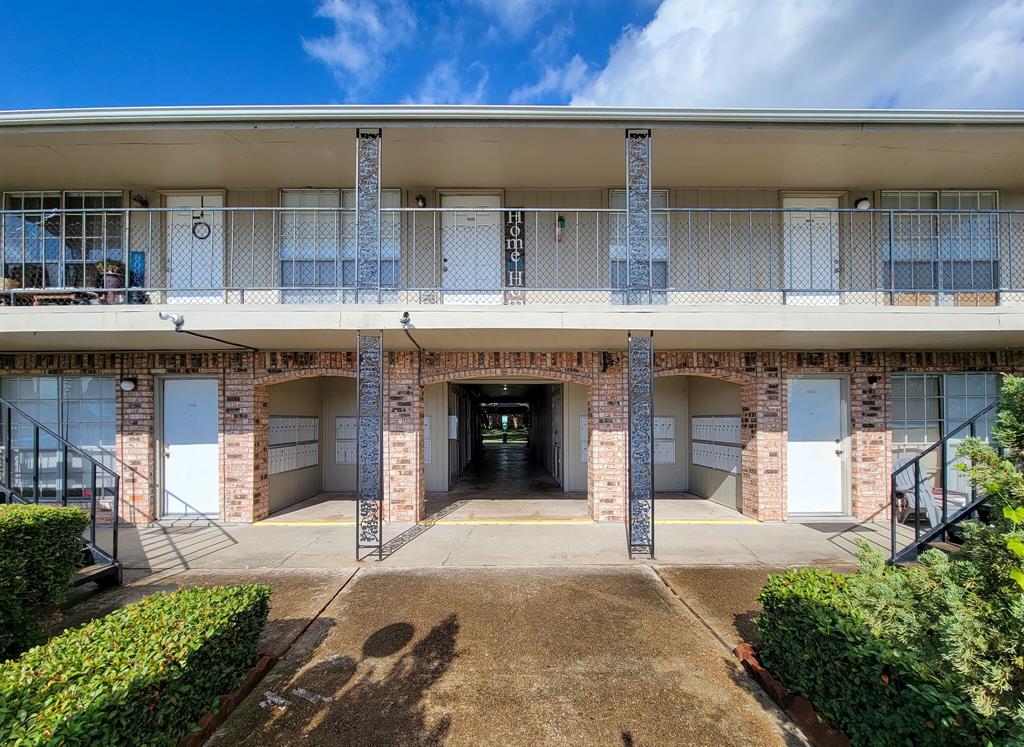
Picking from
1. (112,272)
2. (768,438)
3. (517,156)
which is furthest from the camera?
(768,438)

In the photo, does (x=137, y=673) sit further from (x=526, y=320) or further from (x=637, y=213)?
(x=637, y=213)

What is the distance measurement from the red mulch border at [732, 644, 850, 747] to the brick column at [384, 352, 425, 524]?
5.27 metres

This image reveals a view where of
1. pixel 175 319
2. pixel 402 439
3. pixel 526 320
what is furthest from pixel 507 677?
pixel 175 319

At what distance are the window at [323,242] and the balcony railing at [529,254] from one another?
0.08 feet

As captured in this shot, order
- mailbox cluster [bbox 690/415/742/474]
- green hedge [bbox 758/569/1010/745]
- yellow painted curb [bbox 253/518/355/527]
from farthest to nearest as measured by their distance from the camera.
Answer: mailbox cluster [bbox 690/415/742/474] → yellow painted curb [bbox 253/518/355/527] → green hedge [bbox 758/569/1010/745]

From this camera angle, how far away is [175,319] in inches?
235

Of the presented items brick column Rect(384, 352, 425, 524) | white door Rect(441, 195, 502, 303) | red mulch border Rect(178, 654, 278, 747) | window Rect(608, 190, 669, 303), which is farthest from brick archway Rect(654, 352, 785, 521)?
red mulch border Rect(178, 654, 278, 747)

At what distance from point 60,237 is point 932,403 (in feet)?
51.2

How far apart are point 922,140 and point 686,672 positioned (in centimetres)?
783

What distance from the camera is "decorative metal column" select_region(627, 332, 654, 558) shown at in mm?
5980

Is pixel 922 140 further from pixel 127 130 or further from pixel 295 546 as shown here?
pixel 127 130

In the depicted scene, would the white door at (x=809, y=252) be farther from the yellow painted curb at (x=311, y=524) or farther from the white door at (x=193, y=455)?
the white door at (x=193, y=455)

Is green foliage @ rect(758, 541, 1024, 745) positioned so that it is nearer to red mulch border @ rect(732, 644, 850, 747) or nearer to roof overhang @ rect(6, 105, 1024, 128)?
red mulch border @ rect(732, 644, 850, 747)

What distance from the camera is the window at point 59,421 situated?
26.2ft
